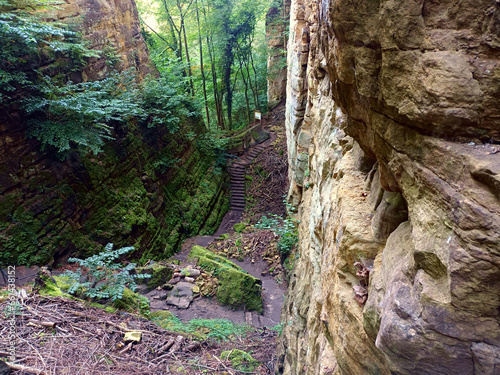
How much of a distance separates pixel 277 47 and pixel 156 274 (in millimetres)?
14061

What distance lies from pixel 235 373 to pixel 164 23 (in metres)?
15.4

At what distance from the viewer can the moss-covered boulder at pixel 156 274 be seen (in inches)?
296

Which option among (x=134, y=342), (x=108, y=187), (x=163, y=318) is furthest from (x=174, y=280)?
(x=134, y=342)

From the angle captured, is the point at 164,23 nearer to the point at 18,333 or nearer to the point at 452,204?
the point at 18,333

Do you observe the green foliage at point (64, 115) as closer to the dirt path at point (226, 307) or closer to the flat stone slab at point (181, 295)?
the flat stone slab at point (181, 295)

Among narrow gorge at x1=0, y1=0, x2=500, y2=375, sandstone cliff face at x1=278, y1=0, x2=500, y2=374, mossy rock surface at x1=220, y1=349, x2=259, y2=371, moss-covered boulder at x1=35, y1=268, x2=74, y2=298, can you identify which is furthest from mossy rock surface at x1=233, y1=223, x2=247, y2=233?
sandstone cliff face at x1=278, y1=0, x2=500, y2=374

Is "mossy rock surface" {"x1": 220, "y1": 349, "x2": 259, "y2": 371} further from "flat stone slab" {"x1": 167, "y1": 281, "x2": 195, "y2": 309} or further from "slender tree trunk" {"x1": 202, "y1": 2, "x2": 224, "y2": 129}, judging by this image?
"slender tree trunk" {"x1": 202, "y1": 2, "x2": 224, "y2": 129}

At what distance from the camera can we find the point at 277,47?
16375mm

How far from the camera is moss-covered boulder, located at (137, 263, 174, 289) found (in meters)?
7.52

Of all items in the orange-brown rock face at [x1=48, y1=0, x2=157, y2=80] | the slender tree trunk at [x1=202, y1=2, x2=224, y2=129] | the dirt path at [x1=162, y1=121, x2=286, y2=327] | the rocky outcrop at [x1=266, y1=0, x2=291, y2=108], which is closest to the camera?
the dirt path at [x1=162, y1=121, x2=286, y2=327]

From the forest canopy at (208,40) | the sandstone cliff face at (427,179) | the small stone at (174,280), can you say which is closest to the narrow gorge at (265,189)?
the sandstone cliff face at (427,179)

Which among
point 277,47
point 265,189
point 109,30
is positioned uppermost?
point 109,30

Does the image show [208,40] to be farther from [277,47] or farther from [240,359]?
[240,359]

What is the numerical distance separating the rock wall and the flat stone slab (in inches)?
75.7
